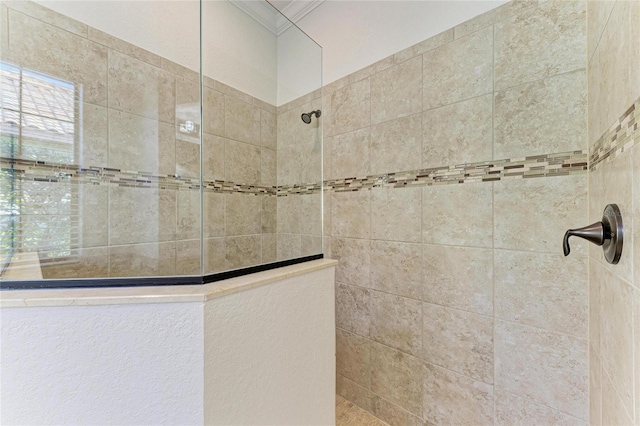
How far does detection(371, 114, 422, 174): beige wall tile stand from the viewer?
1.44 metres

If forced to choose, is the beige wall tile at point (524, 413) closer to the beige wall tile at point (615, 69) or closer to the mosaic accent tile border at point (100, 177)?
the beige wall tile at point (615, 69)

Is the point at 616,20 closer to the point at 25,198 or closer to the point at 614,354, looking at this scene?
the point at 614,354

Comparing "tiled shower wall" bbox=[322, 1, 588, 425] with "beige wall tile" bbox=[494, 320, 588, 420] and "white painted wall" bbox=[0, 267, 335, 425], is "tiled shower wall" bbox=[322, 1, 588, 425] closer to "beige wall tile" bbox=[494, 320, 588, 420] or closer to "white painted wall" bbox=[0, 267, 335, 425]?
"beige wall tile" bbox=[494, 320, 588, 420]

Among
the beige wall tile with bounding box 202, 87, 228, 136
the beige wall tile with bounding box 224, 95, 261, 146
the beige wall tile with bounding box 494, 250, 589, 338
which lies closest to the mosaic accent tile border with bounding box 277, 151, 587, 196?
the beige wall tile with bounding box 494, 250, 589, 338

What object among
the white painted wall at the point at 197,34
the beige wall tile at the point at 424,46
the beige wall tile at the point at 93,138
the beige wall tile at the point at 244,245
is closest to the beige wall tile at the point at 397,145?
the beige wall tile at the point at 424,46

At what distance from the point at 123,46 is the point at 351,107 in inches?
52.8

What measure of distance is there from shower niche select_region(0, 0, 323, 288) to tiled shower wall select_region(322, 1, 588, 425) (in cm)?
46

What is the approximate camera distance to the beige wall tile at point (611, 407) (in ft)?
1.93

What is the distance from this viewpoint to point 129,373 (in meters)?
0.67

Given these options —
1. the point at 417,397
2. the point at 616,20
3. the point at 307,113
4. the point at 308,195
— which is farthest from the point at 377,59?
the point at 417,397

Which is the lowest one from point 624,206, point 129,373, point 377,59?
point 129,373

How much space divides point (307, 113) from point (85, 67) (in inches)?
49.8

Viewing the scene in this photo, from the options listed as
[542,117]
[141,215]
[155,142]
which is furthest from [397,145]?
[141,215]

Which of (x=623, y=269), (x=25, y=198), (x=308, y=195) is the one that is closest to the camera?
(x=623, y=269)
